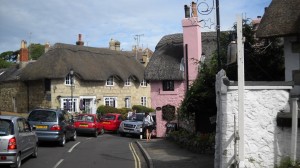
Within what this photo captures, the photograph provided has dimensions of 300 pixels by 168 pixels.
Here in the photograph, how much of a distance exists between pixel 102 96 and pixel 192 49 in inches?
882

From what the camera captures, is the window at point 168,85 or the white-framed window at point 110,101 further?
the white-framed window at point 110,101

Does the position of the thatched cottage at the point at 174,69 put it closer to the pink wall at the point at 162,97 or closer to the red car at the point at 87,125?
the pink wall at the point at 162,97

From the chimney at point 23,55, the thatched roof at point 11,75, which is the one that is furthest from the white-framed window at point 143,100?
the thatched roof at point 11,75

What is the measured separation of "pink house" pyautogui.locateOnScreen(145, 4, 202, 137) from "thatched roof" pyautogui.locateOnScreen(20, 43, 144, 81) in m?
15.4

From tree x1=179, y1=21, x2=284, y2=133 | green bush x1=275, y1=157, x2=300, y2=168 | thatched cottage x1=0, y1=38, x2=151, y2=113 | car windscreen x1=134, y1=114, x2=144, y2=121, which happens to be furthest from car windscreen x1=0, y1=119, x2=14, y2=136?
thatched cottage x1=0, y1=38, x2=151, y2=113

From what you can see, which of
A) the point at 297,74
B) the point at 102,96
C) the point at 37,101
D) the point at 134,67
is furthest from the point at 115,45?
the point at 297,74

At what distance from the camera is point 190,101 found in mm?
19922

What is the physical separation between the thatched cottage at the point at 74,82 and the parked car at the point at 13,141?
90.5 ft

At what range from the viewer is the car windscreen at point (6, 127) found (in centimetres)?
1242

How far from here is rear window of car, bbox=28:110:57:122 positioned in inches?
783

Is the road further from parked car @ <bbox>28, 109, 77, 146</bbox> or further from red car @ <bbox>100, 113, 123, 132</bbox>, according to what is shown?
red car @ <bbox>100, 113, 123, 132</bbox>

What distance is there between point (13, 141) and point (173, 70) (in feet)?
64.8

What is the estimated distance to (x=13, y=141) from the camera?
12.4 metres

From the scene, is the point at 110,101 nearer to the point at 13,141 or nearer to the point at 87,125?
the point at 87,125
